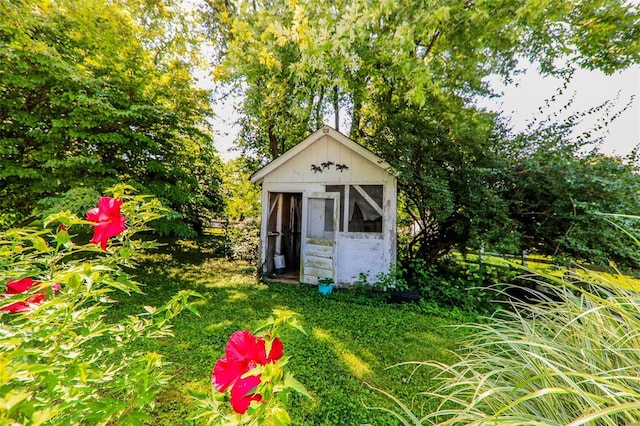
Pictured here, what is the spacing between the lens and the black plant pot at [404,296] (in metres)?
4.83

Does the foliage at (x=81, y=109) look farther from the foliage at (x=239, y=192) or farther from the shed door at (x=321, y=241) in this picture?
the shed door at (x=321, y=241)

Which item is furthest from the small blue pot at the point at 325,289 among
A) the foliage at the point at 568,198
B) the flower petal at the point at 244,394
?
the flower petal at the point at 244,394

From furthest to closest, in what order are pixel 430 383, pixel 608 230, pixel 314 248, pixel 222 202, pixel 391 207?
pixel 222 202 → pixel 314 248 → pixel 391 207 → pixel 608 230 → pixel 430 383

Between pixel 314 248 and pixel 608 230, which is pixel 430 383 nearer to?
pixel 314 248

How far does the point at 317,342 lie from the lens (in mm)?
3338

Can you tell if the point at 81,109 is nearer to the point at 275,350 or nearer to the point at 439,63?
the point at 275,350

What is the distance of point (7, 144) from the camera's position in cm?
460

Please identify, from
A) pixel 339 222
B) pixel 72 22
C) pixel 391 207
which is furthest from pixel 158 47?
pixel 391 207

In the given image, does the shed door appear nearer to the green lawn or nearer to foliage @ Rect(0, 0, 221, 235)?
the green lawn

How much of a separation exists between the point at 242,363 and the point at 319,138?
217 inches

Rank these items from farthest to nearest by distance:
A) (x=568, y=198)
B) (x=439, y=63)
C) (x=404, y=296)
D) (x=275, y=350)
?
(x=439, y=63), (x=404, y=296), (x=568, y=198), (x=275, y=350)

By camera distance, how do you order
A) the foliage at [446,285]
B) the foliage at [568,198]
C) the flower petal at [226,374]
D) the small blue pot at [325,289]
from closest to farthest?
1. the flower petal at [226,374]
2. the foliage at [568,198]
3. the foliage at [446,285]
4. the small blue pot at [325,289]

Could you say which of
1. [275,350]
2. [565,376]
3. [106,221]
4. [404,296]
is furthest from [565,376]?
[404,296]

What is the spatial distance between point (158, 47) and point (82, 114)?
341cm
